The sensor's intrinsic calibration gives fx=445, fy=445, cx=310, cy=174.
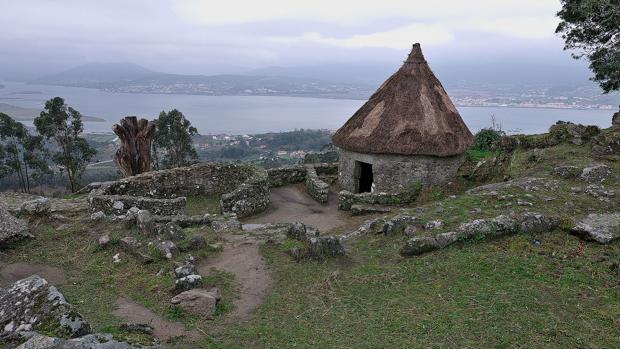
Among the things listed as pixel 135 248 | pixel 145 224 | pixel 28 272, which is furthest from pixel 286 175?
pixel 28 272

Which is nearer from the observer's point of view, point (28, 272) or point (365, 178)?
point (28, 272)

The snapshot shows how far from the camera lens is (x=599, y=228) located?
763cm

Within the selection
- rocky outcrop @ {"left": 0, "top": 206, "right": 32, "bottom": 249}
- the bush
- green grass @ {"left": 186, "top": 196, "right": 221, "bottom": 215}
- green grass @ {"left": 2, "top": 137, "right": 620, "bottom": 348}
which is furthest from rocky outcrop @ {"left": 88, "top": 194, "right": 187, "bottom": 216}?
the bush

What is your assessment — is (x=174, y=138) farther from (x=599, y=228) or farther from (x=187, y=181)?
(x=599, y=228)

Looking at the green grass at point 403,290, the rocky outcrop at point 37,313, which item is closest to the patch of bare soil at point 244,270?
the green grass at point 403,290

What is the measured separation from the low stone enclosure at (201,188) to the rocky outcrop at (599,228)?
8.18 metres

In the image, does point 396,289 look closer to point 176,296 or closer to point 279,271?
point 279,271

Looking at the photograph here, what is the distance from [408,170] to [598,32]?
11.4m

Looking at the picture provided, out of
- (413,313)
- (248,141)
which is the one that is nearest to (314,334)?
(413,313)

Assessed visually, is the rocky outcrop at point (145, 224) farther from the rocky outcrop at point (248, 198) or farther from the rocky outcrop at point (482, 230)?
the rocky outcrop at point (482, 230)

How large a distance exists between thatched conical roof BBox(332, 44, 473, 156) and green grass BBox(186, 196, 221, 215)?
4.69 m

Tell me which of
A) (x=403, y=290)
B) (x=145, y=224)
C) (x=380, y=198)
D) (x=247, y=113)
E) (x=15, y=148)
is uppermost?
(x=145, y=224)

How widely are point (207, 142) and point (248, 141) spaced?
7.41m

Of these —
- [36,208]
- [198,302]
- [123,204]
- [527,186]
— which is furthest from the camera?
[123,204]
